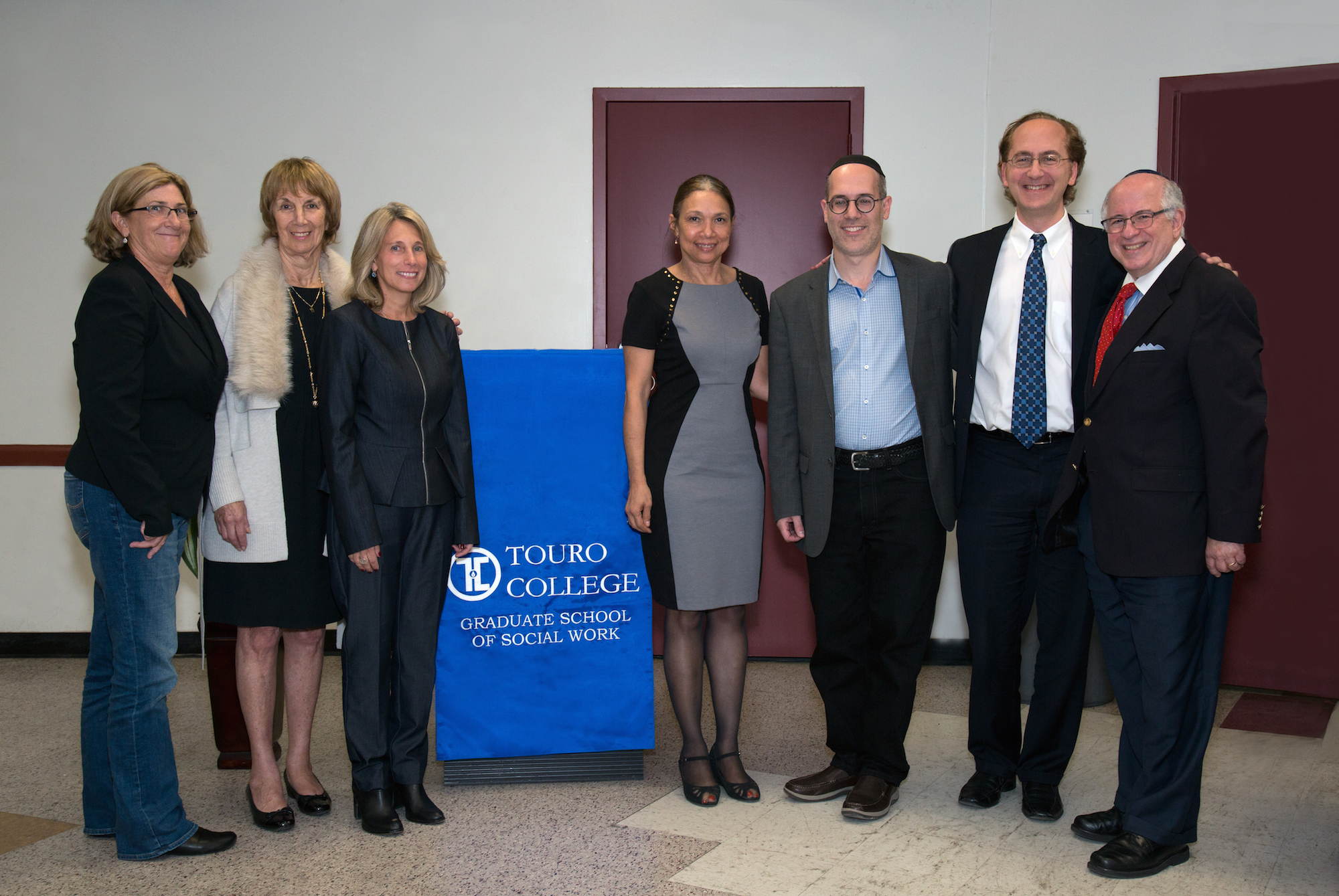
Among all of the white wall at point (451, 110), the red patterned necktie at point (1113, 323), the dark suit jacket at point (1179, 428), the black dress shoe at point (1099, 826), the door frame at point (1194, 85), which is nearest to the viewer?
the dark suit jacket at point (1179, 428)

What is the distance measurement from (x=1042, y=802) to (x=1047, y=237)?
1.63 metres

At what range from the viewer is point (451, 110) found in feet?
14.7

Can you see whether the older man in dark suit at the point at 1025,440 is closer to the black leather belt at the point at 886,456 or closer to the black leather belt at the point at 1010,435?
the black leather belt at the point at 1010,435

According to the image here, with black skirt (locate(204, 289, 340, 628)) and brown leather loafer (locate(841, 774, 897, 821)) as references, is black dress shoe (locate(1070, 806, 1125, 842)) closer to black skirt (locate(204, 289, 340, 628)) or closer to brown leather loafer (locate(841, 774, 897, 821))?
brown leather loafer (locate(841, 774, 897, 821))

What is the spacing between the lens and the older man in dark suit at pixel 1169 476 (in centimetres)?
234

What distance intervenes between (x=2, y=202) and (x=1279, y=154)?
18.7 feet

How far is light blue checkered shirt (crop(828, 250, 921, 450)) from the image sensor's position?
278 cm

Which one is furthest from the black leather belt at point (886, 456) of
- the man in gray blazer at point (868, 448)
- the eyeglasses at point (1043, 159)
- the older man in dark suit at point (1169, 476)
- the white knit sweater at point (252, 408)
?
the white knit sweater at point (252, 408)

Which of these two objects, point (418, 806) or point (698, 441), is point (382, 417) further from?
point (418, 806)

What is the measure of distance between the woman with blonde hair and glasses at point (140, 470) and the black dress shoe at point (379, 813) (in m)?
0.35

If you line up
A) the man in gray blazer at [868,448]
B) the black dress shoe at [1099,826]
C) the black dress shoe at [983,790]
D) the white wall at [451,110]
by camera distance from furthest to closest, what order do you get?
1. the white wall at [451,110]
2. the black dress shoe at [983,790]
3. the man in gray blazer at [868,448]
4. the black dress shoe at [1099,826]

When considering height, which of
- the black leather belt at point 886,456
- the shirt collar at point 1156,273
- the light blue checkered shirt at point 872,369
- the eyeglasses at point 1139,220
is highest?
the eyeglasses at point 1139,220

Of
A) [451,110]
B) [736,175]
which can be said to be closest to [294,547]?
[451,110]

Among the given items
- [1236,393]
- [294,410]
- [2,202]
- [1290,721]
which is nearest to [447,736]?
[294,410]
